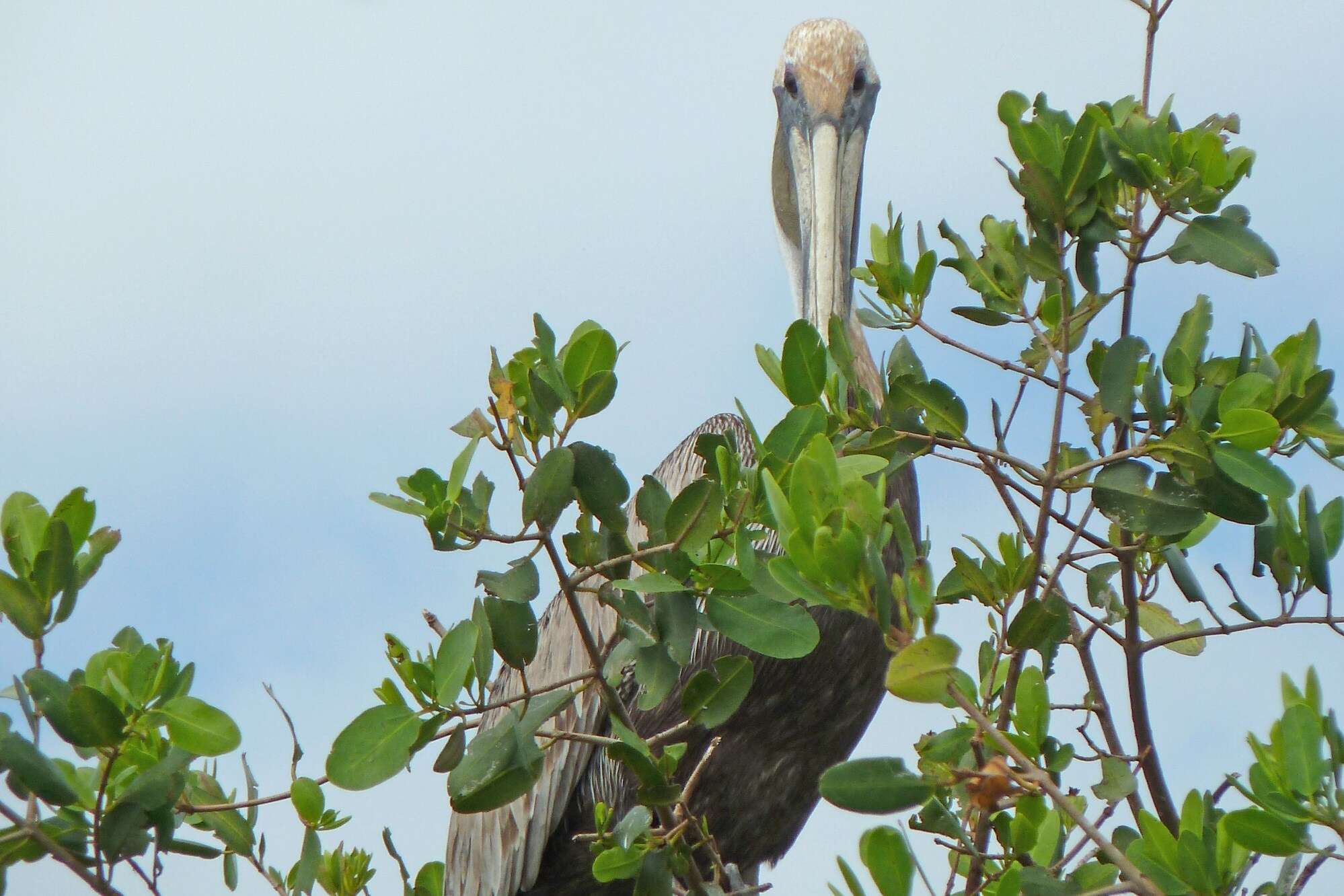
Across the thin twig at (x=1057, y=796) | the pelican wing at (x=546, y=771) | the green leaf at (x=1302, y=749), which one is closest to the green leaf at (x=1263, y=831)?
the green leaf at (x=1302, y=749)

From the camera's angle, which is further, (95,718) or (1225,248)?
(1225,248)

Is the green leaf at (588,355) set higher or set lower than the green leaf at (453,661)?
higher

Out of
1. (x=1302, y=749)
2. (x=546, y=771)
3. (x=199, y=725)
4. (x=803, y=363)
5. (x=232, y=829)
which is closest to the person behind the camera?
(x=1302, y=749)

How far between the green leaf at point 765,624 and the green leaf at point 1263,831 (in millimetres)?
469

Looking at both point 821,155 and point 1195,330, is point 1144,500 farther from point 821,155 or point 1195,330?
point 821,155

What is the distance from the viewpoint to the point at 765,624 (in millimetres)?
1554

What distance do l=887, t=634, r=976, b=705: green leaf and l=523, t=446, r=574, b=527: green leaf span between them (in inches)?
17.6

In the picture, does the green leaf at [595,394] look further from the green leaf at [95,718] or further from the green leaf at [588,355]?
the green leaf at [95,718]

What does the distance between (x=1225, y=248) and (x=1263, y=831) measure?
0.81 metres

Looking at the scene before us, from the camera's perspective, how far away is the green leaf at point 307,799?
75.8 inches

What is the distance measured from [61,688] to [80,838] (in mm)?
209

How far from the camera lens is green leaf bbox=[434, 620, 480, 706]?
60.8 inches

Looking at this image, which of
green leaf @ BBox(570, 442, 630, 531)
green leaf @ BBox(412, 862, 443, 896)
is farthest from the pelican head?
green leaf @ BBox(570, 442, 630, 531)

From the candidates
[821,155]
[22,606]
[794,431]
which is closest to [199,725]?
[22,606]
